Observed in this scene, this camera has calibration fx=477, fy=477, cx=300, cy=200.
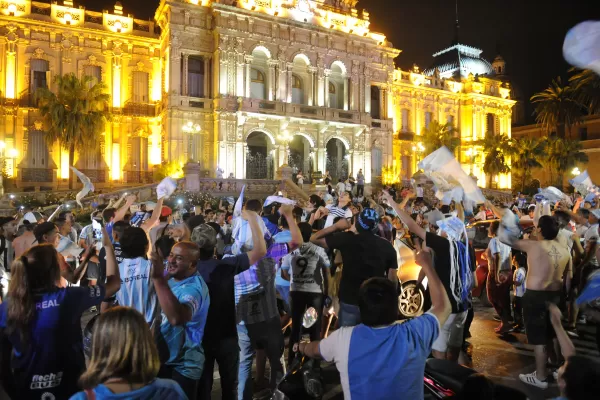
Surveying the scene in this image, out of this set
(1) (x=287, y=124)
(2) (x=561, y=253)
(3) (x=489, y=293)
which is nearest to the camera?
(2) (x=561, y=253)

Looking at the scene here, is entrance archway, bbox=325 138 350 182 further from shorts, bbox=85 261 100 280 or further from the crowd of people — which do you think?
the crowd of people

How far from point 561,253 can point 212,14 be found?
108 ft

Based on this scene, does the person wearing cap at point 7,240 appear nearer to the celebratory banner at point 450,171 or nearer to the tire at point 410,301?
the tire at point 410,301

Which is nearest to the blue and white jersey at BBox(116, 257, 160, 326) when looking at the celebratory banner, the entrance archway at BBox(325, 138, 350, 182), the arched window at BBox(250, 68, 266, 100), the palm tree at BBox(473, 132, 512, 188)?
the celebratory banner

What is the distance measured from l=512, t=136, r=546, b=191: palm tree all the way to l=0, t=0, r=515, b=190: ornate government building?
14046mm

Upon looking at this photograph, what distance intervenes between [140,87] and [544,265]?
3533 cm

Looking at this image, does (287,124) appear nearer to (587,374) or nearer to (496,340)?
(496,340)

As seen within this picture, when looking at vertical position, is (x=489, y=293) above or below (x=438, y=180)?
below

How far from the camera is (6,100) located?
3222cm

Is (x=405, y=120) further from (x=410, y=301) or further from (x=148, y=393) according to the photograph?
(x=148, y=393)

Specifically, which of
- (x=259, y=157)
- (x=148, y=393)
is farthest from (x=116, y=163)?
(x=148, y=393)

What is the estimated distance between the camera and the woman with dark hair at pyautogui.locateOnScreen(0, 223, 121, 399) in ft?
10.8

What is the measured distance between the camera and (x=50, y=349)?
11.0 feet

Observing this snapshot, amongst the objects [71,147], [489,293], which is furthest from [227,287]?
[71,147]
